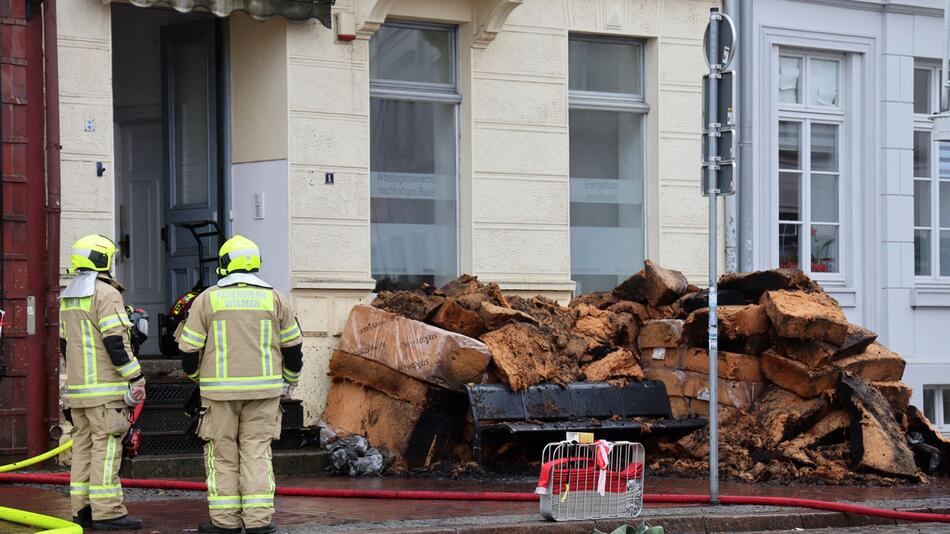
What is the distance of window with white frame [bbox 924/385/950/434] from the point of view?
1694 centimetres

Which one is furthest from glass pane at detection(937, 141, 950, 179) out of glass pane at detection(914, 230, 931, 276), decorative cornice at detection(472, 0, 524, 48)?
decorative cornice at detection(472, 0, 524, 48)

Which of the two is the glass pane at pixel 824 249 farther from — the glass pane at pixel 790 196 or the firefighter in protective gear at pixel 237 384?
the firefighter in protective gear at pixel 237 384

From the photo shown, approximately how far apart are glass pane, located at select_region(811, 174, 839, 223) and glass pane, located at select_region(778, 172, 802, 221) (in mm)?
246

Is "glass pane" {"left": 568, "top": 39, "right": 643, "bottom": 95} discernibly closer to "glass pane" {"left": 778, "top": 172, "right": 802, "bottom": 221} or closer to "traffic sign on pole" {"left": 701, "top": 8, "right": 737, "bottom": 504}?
"glass pane" {"left": 778, "top": 172, "right": 802, "bottom": 221}

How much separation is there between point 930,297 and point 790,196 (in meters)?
2.09

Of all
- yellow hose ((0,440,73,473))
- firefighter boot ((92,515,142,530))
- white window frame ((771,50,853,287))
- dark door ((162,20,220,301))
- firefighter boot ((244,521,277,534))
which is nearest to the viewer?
firefighter boot ((244,521,277,534))

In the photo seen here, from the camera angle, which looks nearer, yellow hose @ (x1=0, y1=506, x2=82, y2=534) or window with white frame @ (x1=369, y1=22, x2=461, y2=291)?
yellow hose @ (x1=0, y1=506, x2=82, y2=534)

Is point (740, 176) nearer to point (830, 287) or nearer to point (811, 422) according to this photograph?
point (830, 287)

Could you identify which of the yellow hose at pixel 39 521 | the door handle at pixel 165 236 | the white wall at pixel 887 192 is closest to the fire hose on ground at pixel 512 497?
the yellow hose at pixel 39 521

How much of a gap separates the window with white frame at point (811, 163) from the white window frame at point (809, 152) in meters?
0.01

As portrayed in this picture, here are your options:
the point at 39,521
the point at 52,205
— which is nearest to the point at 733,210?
the point at 52,205

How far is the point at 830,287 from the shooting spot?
16.5m

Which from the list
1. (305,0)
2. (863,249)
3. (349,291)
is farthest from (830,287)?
(305,0)

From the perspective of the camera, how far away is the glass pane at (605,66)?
15.4m
